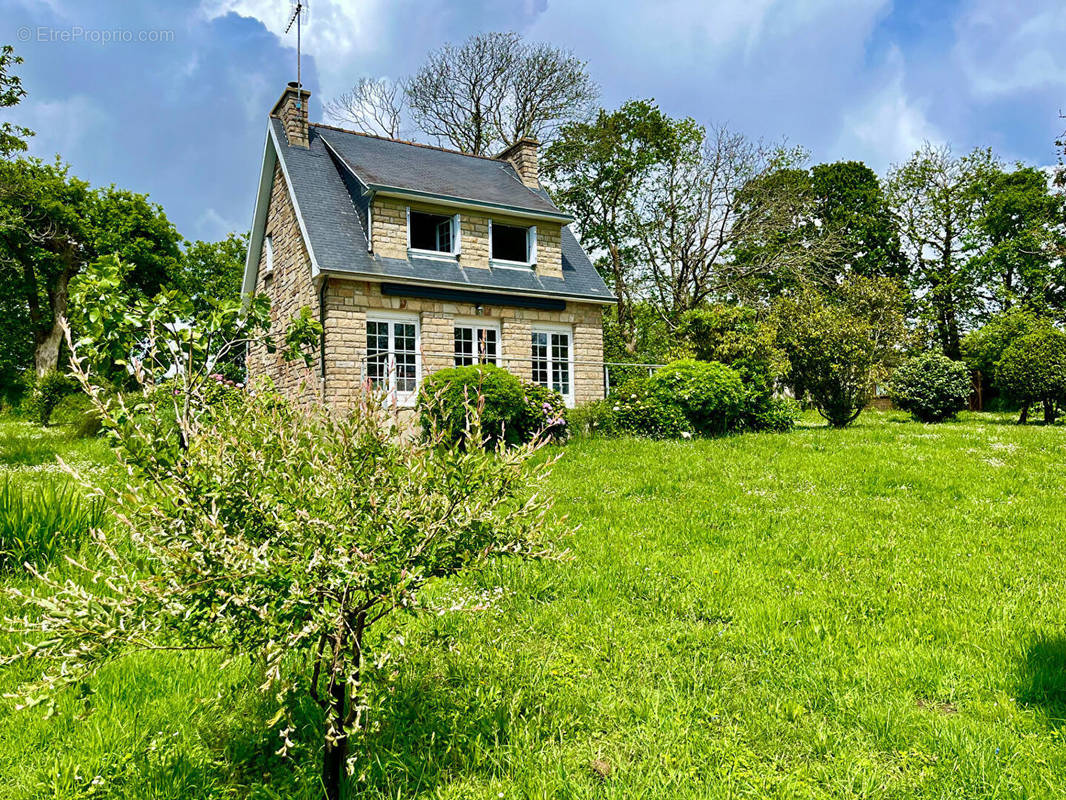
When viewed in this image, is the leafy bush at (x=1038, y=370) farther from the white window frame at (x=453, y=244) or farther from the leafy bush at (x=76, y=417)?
the leafy bush at (x=76, y=417)

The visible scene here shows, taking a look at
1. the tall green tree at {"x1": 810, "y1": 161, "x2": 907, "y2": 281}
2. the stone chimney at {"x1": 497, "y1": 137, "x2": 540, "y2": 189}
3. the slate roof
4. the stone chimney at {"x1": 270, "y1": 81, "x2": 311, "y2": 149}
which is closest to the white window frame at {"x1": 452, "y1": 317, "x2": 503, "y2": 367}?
the slate roof

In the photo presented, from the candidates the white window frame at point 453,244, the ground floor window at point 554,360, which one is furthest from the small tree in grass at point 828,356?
the white window frame at point 453,244

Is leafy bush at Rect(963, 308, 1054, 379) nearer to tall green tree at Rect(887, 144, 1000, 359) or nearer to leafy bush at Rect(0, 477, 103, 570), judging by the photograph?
tall green tree at Rect(887, 144, 1000, 359)

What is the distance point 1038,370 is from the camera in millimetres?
16734

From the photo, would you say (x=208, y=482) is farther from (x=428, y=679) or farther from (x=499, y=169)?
(x=499, y=169)

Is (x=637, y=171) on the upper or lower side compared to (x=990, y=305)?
upper

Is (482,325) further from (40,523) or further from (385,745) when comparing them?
(385,745)

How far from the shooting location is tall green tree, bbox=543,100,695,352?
27.6 m

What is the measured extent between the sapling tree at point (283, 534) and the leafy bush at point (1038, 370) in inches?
759

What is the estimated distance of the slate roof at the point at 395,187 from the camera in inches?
617

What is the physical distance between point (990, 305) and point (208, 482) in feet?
134

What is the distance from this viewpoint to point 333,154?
1850 centimetres

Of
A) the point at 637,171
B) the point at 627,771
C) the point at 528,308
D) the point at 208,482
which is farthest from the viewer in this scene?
the point at 637,171

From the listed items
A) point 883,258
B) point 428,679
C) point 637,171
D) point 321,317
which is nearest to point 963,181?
point 883,258
